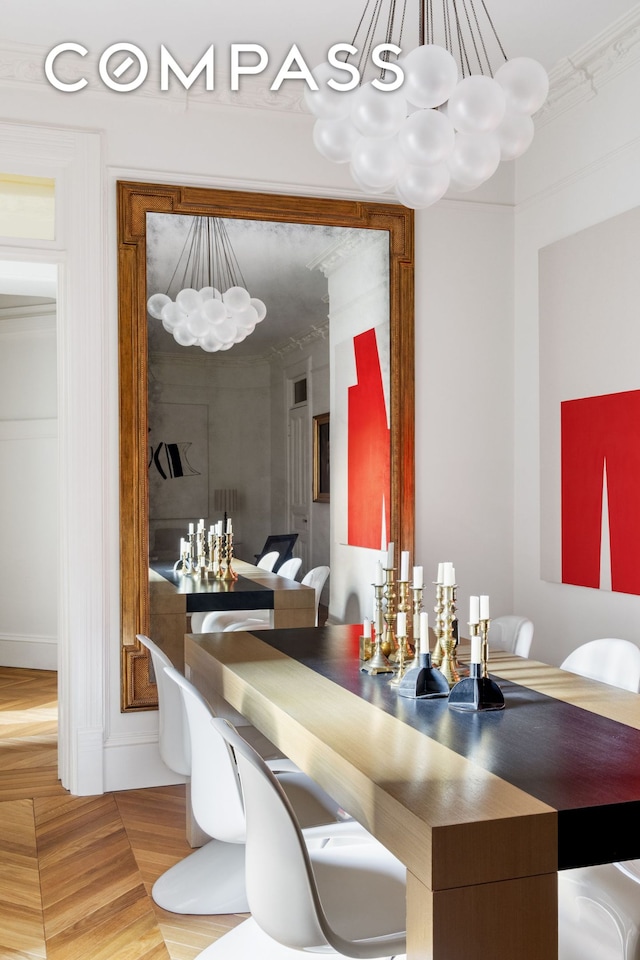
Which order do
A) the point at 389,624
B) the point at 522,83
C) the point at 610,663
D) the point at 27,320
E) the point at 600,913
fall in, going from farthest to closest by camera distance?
1. the point at 27,320
2. the point at 610,663
3. the point at 389,624
4. the point at 522,83
5. the point at 600,913

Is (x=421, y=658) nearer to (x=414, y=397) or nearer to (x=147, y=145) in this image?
(x=414, y=397)

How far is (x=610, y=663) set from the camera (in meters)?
2.89

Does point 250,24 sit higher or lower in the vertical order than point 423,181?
higher

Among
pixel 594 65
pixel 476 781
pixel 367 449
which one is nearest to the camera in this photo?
pixel 476 781

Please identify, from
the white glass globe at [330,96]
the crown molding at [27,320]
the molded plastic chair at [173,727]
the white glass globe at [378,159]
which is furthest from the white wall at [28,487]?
the white glass globe at [378,159]

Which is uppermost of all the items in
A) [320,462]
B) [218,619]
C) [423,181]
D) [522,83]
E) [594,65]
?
[594,65]

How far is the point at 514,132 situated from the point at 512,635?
1.86m

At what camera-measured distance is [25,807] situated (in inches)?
149

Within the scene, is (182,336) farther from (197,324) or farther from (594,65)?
(594,65)

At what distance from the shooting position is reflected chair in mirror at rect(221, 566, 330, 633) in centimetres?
410

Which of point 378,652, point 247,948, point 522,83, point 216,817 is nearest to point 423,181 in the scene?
point 522,83

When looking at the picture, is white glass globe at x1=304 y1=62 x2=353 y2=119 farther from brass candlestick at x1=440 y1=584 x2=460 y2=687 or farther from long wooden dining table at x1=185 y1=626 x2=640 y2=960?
long wooden dining table at x1=185 y1=626 x2=640 y2=960

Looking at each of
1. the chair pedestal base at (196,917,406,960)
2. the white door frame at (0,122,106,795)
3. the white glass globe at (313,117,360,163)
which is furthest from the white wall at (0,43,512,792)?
the white glass globe at (313,117,360,163)

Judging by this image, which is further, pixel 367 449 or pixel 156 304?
pixel 367 449
